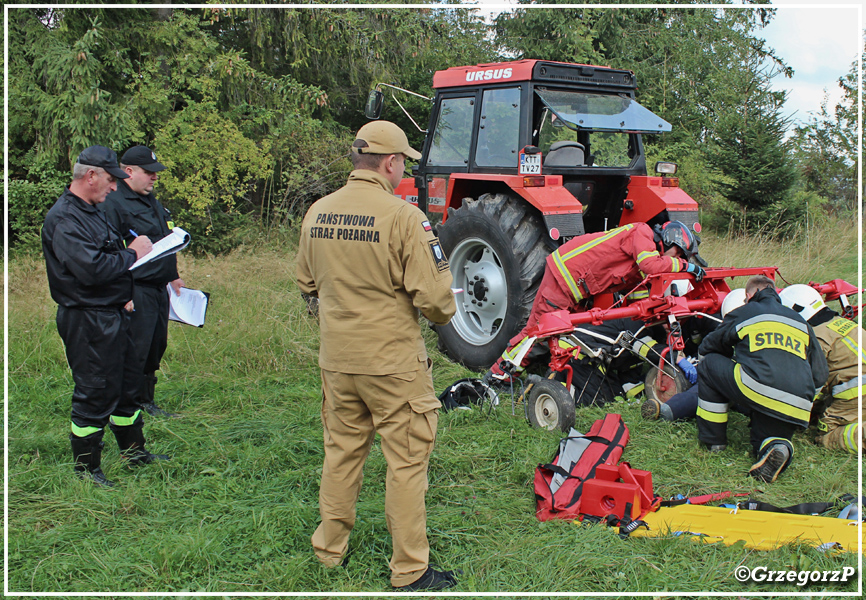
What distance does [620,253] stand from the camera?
5.08 meters

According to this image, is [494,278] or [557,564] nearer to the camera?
[557,564]

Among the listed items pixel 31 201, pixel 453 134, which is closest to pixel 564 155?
pixel 453 134

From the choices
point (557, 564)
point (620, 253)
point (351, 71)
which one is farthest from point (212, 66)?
point (557, 564)

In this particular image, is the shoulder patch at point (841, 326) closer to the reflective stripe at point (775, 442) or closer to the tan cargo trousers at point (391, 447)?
the reflective stripe at point (775, 442)

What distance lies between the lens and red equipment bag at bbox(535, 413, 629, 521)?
3369 mm

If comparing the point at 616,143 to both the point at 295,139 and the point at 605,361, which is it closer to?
the point at 605,361

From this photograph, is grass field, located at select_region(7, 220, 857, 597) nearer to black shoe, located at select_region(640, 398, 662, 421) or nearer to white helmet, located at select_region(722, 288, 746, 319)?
black shoe, located at select_region(640, 398, 662, 421)

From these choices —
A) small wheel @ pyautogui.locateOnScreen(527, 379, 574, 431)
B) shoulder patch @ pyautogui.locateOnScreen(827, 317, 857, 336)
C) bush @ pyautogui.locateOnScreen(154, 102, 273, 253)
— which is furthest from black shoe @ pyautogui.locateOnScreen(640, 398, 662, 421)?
bush @ pyautogui.locateOnScreen(154, 102, 273, 253)

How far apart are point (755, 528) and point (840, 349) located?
5.70ft

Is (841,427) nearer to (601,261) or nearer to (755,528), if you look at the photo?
(755,528)

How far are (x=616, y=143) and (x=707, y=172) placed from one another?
634 centimetres

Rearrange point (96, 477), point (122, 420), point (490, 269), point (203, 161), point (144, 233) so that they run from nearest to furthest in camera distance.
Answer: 1. point (96, 477)
2. point (122, 420)
3. point (144, 233)
4. point (490, 269)
5. point (203, 161)

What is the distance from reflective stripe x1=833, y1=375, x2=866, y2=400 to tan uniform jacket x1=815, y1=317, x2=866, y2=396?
0.01 meters

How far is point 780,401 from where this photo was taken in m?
3.78
